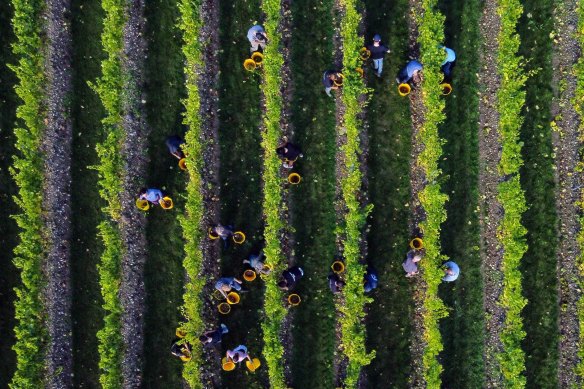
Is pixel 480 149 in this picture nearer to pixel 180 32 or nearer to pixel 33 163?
pixel 180 32

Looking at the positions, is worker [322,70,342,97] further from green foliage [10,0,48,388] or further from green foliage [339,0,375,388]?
green foliage [10,0,48,388]

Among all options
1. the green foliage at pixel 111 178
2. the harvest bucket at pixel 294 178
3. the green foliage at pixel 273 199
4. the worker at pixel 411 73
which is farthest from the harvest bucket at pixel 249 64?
the worker at pixel 411 73

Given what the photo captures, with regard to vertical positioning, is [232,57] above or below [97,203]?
above

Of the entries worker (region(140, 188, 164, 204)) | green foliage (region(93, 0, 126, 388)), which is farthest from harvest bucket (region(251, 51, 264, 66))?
worker (region(140, 188, 164, 204))

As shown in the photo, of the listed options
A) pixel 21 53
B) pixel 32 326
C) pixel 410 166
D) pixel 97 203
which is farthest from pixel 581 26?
pixel 32 326

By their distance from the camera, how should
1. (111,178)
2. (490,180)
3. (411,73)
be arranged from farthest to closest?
1. (490,180)
2. (411,73)
3. (111,178)

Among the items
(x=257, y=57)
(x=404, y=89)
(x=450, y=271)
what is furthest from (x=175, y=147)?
(x=450, y=271)

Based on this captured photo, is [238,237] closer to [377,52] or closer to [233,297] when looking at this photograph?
[233,297]
